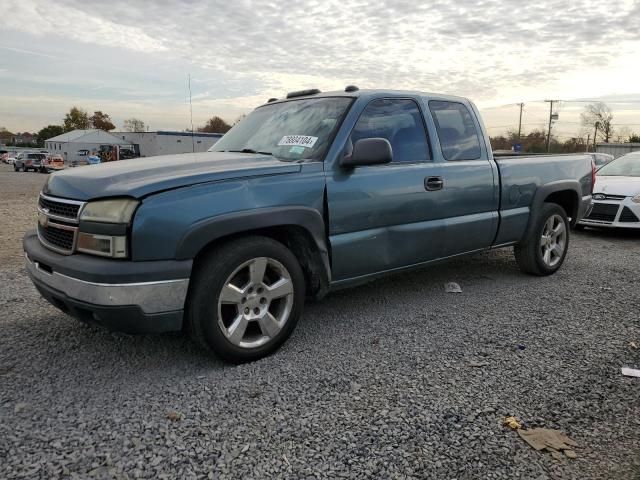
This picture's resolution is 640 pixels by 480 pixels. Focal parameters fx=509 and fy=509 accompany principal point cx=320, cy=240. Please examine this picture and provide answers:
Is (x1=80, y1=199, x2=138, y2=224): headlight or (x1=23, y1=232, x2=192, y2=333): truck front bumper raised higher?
(x1=80, y1=199, x2=138, y2=224): headlight

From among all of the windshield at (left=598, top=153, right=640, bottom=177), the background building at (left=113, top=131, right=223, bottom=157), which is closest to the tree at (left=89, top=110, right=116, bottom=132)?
the background building at (left=113, top=131, right=223, bottom=157)

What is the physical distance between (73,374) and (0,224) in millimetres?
7521

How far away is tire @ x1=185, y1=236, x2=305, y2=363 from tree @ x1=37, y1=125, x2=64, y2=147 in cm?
12598

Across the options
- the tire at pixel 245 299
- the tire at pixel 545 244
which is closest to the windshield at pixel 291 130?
the tire at pixel 245 299

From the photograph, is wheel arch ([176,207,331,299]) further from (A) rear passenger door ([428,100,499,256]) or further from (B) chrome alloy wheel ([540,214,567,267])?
(B) chrome alloy wheel ([540,214,567,267])

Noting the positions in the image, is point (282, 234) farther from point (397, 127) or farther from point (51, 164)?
point (51, 164)

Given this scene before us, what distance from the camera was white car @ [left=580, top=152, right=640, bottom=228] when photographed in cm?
841

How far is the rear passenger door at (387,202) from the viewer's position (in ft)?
12.2

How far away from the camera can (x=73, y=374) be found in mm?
3205

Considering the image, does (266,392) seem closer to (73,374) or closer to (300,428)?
(300,428)

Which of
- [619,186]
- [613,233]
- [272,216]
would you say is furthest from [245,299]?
[613,233]

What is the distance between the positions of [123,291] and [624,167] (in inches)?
391

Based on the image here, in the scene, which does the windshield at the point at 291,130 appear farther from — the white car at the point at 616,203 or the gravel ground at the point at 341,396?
the white car at the point at 616,203

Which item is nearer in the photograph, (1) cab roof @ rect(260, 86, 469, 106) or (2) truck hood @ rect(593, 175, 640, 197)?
(1) cab roof @ rect(260, 86, 469, 106)
